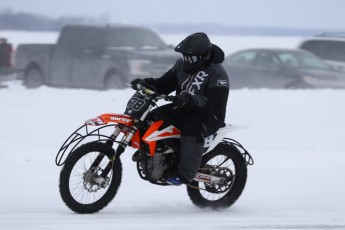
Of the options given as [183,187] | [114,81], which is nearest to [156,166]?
[183,187]

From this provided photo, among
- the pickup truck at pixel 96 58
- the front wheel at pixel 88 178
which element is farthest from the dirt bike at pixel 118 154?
the pickup truck at pixel 96 58

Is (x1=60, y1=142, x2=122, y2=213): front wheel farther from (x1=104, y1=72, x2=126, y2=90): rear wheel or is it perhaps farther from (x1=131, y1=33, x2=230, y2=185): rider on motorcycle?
(x1=104, y1=72, x2=126, y2=90): rear wheel

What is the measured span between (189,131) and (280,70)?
13.2 metres

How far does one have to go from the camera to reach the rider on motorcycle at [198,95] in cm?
714

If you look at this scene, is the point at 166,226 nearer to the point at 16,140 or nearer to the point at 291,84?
the point at 16,140

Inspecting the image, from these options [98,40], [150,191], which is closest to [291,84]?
[98,40]

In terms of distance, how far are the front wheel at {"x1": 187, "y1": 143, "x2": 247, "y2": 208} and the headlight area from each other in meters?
11.1

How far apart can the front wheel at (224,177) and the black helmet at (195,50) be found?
96cm

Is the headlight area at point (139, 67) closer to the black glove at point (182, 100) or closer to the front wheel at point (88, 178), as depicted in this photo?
the front wheel at point (88, 178)

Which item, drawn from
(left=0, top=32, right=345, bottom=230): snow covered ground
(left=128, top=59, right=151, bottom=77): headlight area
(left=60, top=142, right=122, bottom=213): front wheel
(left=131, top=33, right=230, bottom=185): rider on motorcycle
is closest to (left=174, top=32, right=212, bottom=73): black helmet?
(left=131, top=33, right=230, bottom=185): rider on motorcycle

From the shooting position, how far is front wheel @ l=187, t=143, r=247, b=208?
773cm

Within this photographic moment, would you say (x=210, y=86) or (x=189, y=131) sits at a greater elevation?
(x=210, y=86)

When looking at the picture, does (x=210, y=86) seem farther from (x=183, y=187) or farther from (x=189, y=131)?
(x=183, y=187)

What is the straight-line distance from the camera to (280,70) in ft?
65.6
